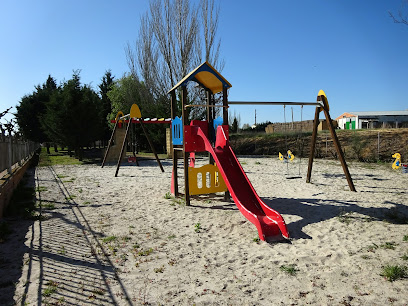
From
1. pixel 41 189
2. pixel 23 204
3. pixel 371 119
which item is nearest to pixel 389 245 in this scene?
pixel 23 204

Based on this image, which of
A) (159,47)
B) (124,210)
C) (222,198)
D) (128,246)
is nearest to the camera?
(128,246)

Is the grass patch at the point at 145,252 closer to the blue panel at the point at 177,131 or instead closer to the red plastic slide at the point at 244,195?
the red plastic slide at the point at 244,195

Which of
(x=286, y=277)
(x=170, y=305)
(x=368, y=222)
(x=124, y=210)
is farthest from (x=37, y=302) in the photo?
(x=368, y=222)

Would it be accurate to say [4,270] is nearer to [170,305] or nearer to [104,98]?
[170,305]

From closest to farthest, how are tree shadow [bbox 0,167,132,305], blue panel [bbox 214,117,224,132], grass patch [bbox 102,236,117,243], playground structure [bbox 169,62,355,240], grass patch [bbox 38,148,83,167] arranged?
tree shadow [bbox 0,167,132,305], grass patch [bbox 102,236,117,243], playground structure [bbox 169,62,355,240], blue panel [bbox 214,117,224,132], grass patch [bbox 38,148,83,167]

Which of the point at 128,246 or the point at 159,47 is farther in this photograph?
the point at 159,47

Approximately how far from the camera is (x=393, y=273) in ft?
8.99

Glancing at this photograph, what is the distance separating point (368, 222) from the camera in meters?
4.45

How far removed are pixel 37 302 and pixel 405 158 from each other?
613 inches

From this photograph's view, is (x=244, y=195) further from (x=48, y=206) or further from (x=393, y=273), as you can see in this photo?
(x=48, y=206)

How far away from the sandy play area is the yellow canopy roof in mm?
2570

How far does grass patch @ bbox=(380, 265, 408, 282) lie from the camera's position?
8.91ft

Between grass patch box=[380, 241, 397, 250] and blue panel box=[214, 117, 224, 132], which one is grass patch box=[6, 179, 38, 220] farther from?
grass patch box=[380, 241, 397, 250]

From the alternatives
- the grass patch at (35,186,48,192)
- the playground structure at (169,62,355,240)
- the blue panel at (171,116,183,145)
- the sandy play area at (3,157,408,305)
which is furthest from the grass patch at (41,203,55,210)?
the blue panel at (171,116,183,145)
